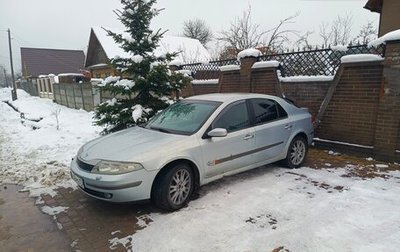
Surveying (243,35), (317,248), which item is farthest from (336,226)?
(243,35)

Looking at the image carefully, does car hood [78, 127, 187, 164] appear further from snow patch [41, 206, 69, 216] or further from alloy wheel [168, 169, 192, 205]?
snow patch [41, 206, 69, 216]

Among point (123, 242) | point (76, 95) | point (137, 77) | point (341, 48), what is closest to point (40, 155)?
point (137, 77)

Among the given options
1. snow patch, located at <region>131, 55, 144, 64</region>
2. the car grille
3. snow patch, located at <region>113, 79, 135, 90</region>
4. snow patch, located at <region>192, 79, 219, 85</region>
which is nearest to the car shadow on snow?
the car grille

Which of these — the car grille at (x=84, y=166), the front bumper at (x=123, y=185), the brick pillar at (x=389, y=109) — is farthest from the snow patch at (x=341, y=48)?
the car grille at (x=84, y=166)

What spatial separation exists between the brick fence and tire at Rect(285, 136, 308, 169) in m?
1.42

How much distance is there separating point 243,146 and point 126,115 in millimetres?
2997

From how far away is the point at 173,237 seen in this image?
10.6 ft

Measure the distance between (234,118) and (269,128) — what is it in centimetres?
73

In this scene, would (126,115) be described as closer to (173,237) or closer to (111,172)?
(111,172)

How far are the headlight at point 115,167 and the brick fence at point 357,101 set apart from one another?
4822mm

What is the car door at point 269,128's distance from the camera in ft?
15.9

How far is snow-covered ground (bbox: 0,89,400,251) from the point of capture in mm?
3088

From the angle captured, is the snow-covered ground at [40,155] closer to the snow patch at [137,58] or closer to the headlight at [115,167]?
the headlight at [115,167]

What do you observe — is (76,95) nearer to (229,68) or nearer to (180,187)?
(229,68)
